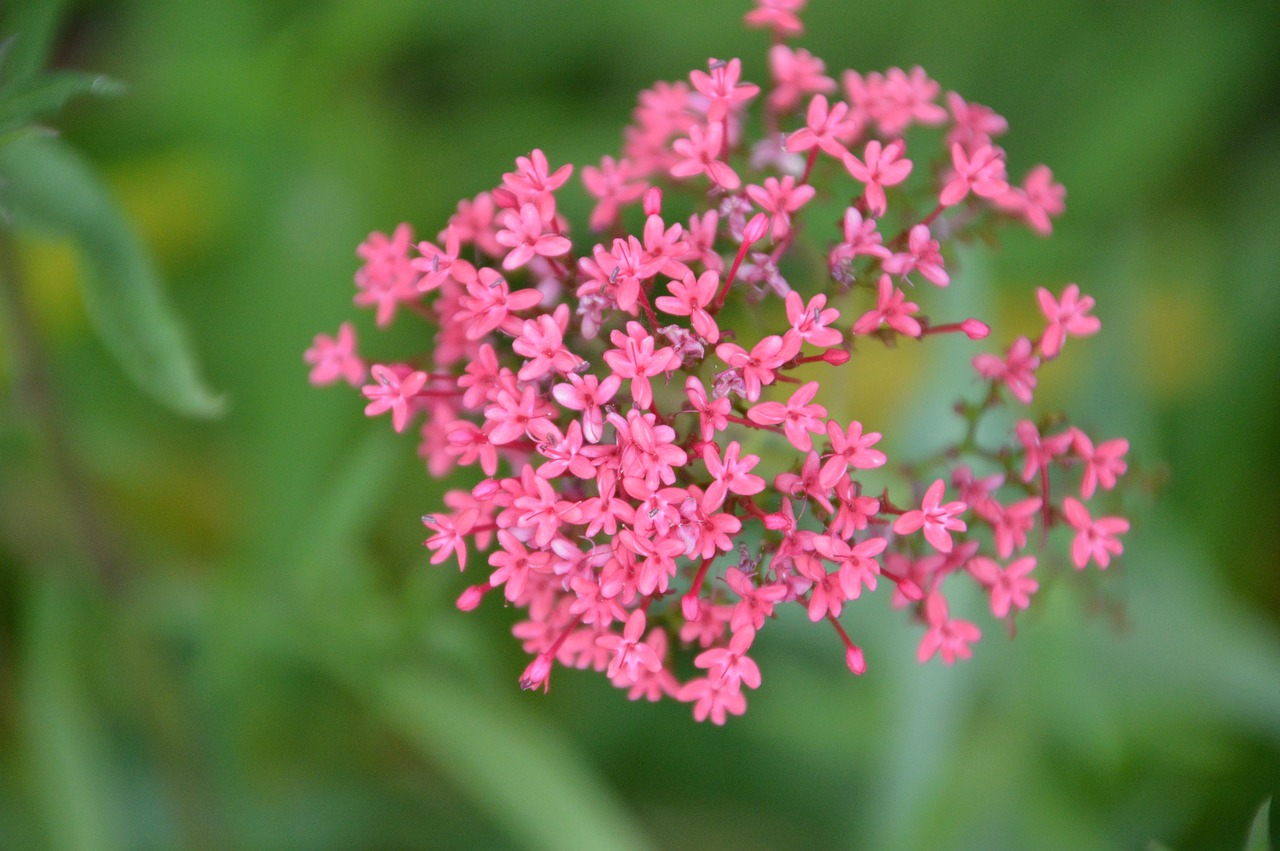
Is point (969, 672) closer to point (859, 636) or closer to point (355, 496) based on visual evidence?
point (859, 636)

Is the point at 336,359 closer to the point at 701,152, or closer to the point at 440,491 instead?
the point at 701,152

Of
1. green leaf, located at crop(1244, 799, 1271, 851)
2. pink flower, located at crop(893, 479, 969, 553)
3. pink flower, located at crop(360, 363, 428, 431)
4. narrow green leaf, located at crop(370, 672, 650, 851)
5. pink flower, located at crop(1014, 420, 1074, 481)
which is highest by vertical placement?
pink flower, located at crop(1014, 420, 1074, 481)

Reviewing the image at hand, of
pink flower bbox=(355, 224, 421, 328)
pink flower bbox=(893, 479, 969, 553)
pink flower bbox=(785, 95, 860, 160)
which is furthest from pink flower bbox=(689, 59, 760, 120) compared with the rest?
pink flower bbox=(893, 479, 969, 553)

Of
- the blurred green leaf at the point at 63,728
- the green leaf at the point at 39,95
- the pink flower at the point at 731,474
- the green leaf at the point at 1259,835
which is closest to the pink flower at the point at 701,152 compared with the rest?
the pink flower at the point at 731,474

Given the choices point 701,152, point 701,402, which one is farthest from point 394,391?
point 701,152

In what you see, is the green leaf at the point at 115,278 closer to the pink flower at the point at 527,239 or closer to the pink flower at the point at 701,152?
the pink flower at the point at 527,239

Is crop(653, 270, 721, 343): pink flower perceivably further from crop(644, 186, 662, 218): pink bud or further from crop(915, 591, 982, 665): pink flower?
crop(915, 591, 982, 665): pink flower
